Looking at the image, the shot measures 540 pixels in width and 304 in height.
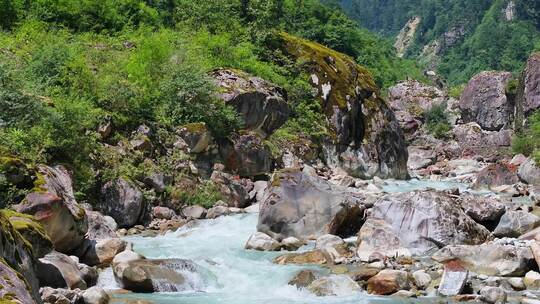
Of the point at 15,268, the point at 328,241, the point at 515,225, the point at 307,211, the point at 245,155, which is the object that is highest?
the point at 15,268

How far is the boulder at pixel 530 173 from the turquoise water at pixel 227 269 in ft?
70.9

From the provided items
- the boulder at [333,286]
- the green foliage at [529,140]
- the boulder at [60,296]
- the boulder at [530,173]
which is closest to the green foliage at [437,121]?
the green foliage at [529,140]

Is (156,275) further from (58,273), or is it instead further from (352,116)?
(352,116)

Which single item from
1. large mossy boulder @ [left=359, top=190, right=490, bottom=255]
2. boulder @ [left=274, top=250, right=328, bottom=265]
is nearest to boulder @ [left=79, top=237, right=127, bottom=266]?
boulder @ [left=274, top=250, right=328, bottom=265]

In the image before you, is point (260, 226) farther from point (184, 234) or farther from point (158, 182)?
point (158, 182)

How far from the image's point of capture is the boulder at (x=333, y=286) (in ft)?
45.0

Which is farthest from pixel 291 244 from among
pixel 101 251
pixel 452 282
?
pixel 452 282

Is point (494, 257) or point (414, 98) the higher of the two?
point (494, 257)

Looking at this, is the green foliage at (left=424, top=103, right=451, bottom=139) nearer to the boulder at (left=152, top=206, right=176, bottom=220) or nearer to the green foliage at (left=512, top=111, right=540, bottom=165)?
the green foliage at (left=512, top=111, right=540, bottom=165)

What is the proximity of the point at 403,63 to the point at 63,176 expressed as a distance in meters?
104

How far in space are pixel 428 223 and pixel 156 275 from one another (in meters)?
8.38

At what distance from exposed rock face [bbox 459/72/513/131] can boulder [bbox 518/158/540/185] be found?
29.7m

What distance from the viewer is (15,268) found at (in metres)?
9.20

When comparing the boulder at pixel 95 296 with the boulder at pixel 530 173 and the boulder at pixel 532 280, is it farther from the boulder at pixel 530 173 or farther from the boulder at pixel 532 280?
the boulder at pixel 530 173
